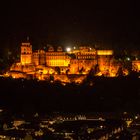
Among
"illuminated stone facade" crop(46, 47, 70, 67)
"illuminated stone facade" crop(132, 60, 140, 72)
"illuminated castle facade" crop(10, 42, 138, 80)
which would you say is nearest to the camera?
"illuminated castle facade" crop(10, 42, 138, 80)

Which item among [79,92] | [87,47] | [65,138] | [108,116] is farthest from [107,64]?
[65,138]

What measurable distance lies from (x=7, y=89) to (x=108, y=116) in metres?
8.94

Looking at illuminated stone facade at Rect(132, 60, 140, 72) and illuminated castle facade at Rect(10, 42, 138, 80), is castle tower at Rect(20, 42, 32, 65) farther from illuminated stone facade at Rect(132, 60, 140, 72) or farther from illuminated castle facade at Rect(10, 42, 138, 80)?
illuminated stone facade at Rect(132, 60, 140, 72)

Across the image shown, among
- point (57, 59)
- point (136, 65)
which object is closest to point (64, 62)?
point (57, 59)

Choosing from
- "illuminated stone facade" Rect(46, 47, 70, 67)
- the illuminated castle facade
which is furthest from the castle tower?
"illuminated stone facade" Rect(46, 47, 70, 67)

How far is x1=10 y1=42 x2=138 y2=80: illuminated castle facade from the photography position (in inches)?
1900

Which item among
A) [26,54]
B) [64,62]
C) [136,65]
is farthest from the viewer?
[26,54]

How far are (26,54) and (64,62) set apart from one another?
2.98 metres

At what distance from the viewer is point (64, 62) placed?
49.7m

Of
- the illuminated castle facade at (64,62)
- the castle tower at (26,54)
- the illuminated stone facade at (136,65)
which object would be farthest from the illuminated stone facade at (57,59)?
the illuminated stone facade at (136,65)

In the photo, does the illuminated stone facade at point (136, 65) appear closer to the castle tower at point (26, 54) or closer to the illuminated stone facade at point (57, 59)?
the illuminated stone facade at point (57, 59)

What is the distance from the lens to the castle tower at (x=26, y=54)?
49.4 meters

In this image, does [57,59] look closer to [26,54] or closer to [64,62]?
[64,62]

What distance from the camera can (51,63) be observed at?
49719mm
